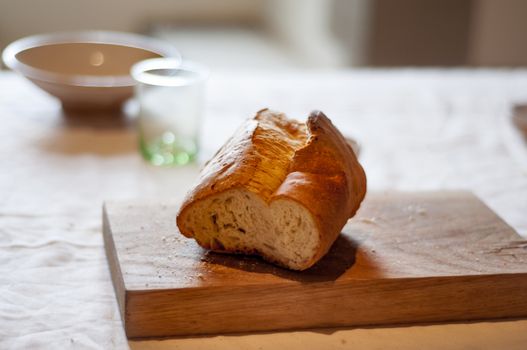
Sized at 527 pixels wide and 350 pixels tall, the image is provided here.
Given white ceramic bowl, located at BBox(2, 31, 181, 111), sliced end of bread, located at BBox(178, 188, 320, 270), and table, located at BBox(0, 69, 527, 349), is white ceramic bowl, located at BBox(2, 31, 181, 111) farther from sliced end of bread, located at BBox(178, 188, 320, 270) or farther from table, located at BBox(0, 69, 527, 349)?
sliced end of bread, located at BBox(178, 188, 320, 270)

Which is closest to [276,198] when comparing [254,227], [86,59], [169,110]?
[254,227]

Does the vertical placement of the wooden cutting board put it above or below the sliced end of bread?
below

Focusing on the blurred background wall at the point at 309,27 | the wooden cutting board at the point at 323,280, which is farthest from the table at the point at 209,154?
the blurred background wall at the point at 309,27

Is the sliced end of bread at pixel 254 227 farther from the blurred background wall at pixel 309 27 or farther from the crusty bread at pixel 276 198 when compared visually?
the blurred background wall at pixel 309 27

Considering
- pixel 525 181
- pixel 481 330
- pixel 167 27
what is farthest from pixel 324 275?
pixel 167 27

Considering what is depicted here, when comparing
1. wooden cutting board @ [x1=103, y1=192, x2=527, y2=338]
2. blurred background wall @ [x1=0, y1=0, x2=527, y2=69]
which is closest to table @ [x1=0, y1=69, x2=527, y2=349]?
wooden cutting board @ [x1=103, y1=192, x2=527, y2=338]
